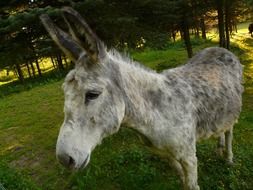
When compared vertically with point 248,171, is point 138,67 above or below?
above

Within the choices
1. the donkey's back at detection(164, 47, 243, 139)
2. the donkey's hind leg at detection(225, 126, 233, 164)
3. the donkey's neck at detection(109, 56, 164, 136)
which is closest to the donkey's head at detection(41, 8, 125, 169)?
the donkey's neck at detection(109, 56, 164, 136)

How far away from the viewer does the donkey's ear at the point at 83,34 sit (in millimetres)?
2730

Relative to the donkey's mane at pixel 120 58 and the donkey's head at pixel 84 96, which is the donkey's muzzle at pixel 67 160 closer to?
the donkey's head at pixel 84 96

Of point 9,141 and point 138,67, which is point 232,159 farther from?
point 9,141

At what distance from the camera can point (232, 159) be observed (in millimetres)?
5676

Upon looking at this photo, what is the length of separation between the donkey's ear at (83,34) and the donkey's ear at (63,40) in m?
0.12

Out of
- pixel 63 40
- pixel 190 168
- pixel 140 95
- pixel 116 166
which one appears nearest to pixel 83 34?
pixel 63 40

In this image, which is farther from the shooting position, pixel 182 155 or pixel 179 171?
pixel 179 171

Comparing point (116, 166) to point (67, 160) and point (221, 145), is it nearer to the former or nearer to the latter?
point (221, 145)

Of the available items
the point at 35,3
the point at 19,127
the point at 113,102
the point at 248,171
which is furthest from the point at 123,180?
the point at 19,127

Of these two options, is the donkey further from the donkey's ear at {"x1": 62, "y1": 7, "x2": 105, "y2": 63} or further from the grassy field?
the grassy field

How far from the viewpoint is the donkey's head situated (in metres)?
2.74

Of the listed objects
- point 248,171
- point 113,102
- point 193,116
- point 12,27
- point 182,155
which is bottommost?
point 248,171

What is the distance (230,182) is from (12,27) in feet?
14.5
